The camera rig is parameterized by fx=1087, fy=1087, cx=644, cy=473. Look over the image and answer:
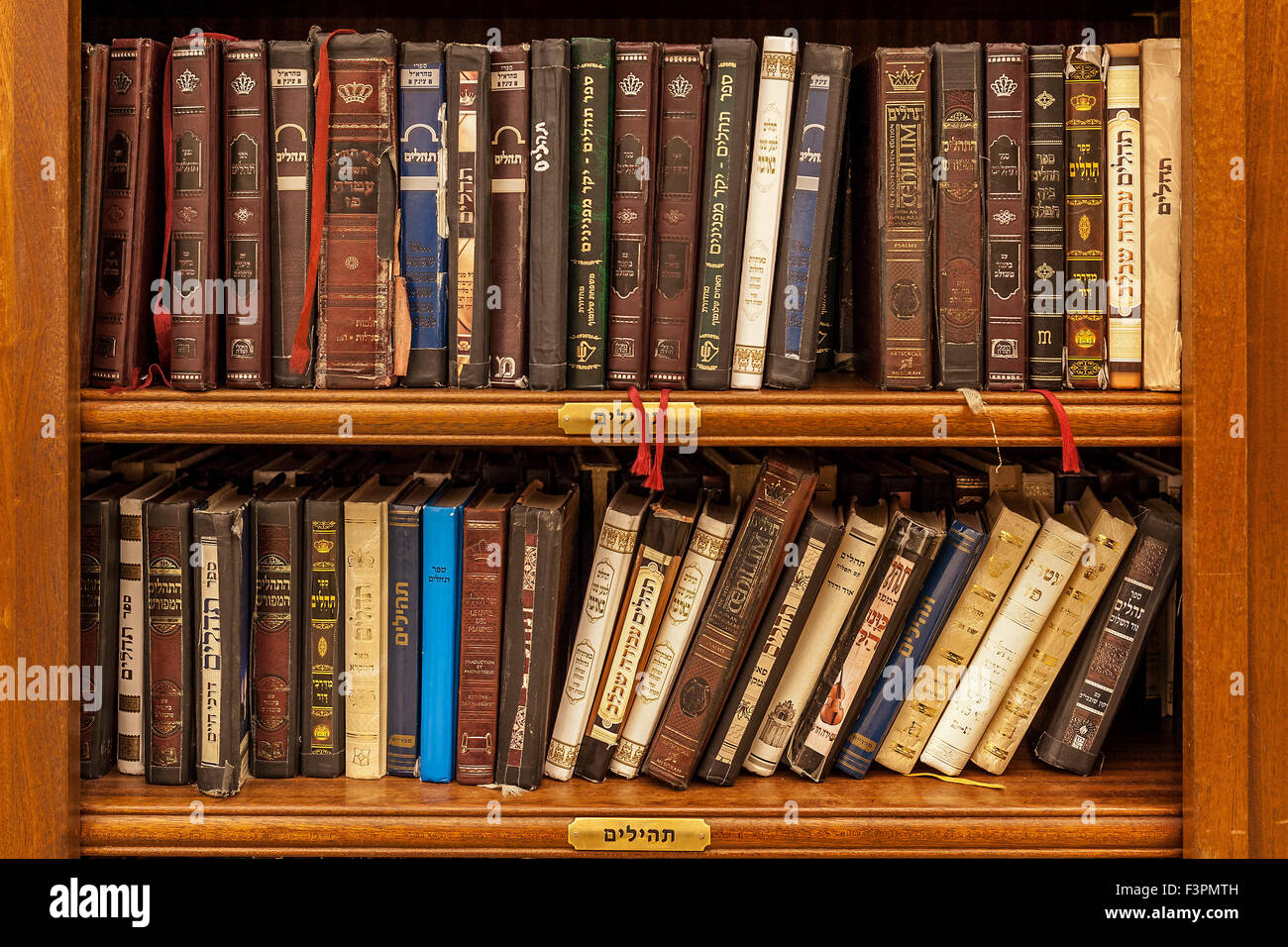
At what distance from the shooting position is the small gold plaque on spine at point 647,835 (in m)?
1.04

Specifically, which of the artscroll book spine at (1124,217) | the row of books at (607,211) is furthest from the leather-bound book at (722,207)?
the artscroll book spine at (1124,217)

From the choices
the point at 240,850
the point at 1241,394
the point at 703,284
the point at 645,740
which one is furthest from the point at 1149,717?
the point at 240,850

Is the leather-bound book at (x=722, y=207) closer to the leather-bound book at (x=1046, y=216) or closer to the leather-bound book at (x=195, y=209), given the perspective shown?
the leather-bound book at (x=1046, y=216)

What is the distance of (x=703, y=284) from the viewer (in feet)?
3.46

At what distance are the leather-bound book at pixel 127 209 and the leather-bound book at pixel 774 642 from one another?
2.18 feet

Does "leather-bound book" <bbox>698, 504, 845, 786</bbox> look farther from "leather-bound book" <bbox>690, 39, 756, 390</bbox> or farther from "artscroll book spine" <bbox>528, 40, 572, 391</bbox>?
"artscroll book spine" <bbox>528, 40, 572, 391</bbox>

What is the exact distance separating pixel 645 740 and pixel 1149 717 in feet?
1.91

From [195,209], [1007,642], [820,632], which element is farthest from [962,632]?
[195,209]

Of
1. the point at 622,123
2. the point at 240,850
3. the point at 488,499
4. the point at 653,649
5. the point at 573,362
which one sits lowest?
the point at 240,850

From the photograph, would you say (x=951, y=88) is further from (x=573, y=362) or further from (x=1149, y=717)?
(x=1149, y=717)

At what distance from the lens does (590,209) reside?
1.04 m

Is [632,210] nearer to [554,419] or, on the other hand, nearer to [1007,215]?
[554,419]

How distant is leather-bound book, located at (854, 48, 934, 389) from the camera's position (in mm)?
1030

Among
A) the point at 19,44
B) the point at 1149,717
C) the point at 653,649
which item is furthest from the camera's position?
the point at 1149,717
